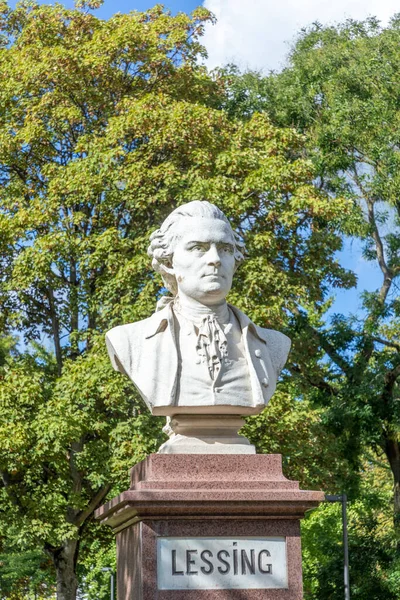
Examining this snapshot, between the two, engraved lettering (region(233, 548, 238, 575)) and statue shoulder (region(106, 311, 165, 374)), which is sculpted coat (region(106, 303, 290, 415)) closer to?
statue shoulder (region(106, 311, 165, 374))

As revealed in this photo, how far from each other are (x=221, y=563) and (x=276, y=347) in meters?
1.70

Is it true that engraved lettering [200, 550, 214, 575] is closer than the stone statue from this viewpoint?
Yes

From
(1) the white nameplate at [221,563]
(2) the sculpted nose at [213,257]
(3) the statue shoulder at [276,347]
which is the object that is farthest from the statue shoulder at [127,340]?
(1) the white nameplate at [221,563]

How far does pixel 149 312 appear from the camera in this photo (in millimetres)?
17906

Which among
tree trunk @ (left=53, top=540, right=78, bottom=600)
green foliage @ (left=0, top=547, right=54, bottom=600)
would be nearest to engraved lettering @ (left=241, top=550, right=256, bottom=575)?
tree trunk @ (left=53, top=540, right=78, bottom=600)

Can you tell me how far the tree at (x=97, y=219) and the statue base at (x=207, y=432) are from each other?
922 centimetres

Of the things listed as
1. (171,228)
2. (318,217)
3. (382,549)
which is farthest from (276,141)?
(171,228)

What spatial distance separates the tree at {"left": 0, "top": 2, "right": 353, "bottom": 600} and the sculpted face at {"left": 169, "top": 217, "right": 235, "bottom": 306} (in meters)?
9.21

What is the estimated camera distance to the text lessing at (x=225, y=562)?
7.44m

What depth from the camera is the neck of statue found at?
8.30 meters

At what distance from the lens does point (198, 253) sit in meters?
8.24

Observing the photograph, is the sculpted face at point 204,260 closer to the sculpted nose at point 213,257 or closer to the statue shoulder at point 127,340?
the sculpted nose at point 213,257

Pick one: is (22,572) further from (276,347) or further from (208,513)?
(208,513)

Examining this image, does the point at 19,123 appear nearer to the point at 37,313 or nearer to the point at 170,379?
the point at 37,313
